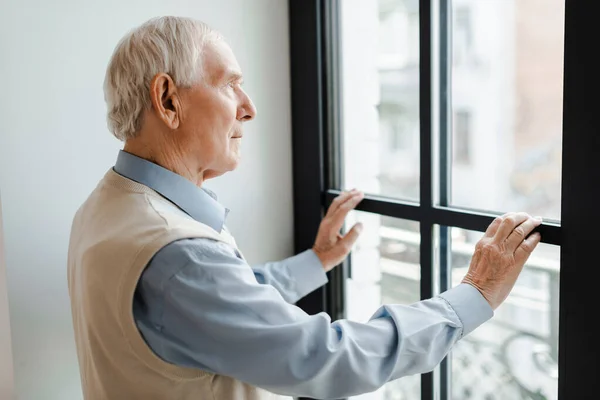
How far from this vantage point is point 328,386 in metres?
1.00

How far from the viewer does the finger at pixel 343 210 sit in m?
1.50

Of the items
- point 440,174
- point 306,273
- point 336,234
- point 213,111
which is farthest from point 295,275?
point 213,111

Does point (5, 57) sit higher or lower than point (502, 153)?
higher

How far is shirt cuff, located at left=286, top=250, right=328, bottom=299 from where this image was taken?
60.0 inches

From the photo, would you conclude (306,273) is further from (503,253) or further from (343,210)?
(503,253)

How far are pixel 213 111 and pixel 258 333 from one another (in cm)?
41

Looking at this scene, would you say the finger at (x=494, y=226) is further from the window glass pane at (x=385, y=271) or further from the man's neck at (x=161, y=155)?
the man's neck at (x=161, y=155)

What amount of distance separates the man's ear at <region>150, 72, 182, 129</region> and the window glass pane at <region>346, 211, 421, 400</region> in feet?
1.94

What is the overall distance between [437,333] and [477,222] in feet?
0.86

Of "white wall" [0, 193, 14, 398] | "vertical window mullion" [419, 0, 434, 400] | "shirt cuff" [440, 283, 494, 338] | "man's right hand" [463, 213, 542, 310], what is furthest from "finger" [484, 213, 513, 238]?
"white wall" [0, 193, 14, 398]

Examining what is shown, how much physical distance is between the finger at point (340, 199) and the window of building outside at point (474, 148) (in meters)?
0.07

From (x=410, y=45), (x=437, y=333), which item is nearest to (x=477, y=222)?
(x=437, y=333)

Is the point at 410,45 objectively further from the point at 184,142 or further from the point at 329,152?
the point at 184,142

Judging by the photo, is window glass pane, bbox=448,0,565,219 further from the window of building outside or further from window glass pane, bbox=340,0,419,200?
window glass pane, bbox=340,0,419,200
